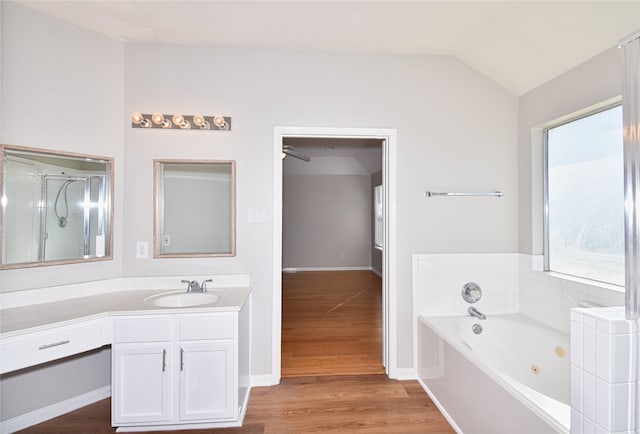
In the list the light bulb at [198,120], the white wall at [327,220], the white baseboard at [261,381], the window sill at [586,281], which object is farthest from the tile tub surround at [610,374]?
the white wall at [327,220]

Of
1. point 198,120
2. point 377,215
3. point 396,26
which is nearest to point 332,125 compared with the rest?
point 396,26

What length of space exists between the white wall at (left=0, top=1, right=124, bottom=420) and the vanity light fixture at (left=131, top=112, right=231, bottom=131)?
192 mm

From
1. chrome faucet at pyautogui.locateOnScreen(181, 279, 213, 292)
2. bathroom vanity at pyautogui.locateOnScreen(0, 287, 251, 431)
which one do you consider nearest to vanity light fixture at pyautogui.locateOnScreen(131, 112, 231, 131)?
chrome faucet at pyautogui.locateOnScreen(181, 279, 213, 292)

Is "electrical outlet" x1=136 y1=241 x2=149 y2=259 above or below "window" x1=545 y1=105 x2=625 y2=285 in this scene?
below

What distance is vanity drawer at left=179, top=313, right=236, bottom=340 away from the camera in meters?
1.80

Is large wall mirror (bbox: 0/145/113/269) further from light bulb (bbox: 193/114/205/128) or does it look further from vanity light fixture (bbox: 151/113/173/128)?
light bulb (bbox: 193/114/205/128)

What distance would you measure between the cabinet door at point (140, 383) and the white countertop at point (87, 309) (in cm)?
23

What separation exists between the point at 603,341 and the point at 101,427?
8.80 feet

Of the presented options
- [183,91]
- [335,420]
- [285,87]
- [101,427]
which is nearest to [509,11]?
[285,87]

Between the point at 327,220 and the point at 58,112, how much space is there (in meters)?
5.90

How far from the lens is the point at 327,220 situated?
7.50 m

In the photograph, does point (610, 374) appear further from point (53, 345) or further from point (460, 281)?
point (53, 345)

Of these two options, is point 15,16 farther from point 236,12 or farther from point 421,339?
point 421,339

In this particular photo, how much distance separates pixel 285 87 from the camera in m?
2.38
